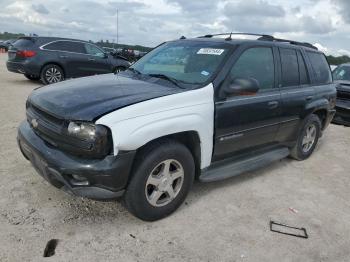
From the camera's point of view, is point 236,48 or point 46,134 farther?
point 236,48

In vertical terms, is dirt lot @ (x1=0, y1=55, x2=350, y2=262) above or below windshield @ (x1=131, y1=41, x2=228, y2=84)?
below

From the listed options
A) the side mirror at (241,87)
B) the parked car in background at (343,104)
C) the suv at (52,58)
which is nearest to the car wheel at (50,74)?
the suv at (52,58)

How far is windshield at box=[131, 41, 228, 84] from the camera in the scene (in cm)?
420

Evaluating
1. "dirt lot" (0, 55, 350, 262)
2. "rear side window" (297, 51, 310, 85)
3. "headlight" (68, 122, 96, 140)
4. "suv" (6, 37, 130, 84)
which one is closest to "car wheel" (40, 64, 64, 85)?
"suv" (6, 37, 130, 84)

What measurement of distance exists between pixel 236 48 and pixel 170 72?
0.81 m

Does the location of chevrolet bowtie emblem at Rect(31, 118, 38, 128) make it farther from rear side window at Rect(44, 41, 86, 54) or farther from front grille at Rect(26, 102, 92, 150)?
rear side window at Rect(44, 41, 86, 54)

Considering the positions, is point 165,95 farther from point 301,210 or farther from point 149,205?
point 301,210

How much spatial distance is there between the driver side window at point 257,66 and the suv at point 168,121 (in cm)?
1

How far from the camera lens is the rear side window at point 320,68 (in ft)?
19.3

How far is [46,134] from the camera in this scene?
3.53 metres

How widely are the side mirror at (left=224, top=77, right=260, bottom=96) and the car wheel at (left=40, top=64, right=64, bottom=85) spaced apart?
9571mm

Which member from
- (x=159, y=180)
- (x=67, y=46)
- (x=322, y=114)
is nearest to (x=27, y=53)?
(x=67, y=46)

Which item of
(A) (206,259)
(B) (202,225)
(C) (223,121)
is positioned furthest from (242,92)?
(A) (206,259)

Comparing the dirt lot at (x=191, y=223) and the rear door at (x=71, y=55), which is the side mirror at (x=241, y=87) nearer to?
the dirt lot at (x=191, y=223)
